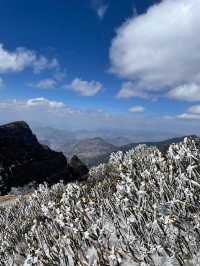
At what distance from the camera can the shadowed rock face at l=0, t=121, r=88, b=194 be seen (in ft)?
303

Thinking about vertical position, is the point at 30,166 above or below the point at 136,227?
below

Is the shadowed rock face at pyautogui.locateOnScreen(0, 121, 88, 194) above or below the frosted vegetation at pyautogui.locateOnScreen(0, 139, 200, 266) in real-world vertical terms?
below

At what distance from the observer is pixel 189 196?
35.2 ft

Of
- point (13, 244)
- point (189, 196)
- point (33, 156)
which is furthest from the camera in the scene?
point (33, 156)

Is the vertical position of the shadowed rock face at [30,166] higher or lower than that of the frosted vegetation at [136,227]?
lower

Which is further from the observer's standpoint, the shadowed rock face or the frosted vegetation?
the shadowed rock face

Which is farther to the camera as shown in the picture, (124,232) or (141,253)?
(124,232)

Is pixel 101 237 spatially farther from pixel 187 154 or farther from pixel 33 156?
pixel 33 156

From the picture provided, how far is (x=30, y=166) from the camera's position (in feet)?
402

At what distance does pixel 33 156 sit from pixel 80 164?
41.0 metres

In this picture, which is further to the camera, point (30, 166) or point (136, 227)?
point (30, 166)

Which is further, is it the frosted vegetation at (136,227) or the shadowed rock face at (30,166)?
the shadowed rock face at (30,166)

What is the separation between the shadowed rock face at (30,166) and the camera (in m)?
92.4

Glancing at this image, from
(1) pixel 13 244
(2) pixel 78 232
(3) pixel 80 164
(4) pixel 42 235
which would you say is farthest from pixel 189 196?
(3) pixel 80 164
